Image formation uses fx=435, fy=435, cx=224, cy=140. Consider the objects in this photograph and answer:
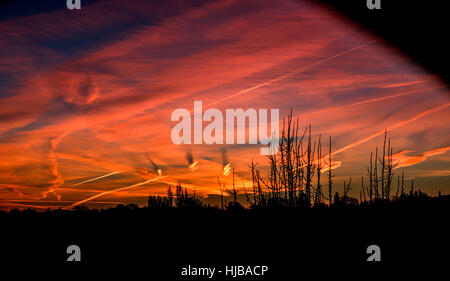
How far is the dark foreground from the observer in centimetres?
1112

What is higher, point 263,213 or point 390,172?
point 390,172

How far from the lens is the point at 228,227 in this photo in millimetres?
15516

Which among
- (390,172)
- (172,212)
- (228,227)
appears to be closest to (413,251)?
(228,227)

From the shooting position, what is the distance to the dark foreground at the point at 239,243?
11.1 m

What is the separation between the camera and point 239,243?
13539 millimetres

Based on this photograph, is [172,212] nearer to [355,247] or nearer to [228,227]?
[228,227]

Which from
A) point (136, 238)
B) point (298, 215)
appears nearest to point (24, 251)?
point (136, 238)
